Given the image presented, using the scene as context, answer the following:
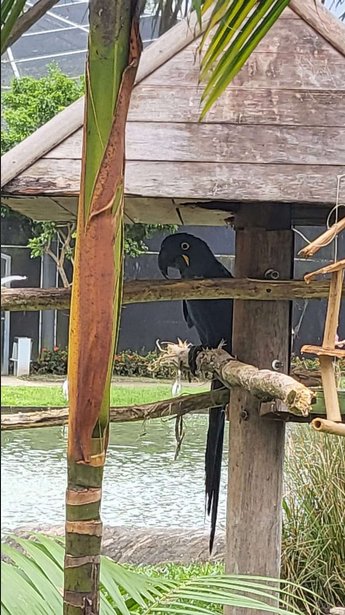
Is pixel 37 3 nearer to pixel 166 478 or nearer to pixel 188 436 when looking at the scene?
pixel 188 436

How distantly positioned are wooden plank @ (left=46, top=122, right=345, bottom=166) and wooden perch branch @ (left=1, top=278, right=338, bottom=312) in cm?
15

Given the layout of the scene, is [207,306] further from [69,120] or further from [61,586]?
[61,586]

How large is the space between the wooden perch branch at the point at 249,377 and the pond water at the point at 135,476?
11cm

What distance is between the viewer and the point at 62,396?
68cm

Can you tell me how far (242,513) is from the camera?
35.4 inches

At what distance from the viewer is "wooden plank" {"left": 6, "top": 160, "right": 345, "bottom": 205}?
700 millimetres

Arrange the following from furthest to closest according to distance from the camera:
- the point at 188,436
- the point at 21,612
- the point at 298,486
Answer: the point at 298,486 → the point at 188,436 → the point at 21,612

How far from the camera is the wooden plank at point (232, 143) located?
710mm

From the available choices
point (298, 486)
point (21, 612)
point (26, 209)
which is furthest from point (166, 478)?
point (21, 612)

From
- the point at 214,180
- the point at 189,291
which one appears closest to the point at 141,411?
the point at 189,291

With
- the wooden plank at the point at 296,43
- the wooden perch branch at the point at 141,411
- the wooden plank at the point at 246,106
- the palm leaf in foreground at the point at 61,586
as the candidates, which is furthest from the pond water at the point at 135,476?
the wooden plank at the point at 296,43

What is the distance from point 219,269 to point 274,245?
0.30 metres

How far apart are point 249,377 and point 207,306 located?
0.49 metres

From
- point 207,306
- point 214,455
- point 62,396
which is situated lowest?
point 214,455
